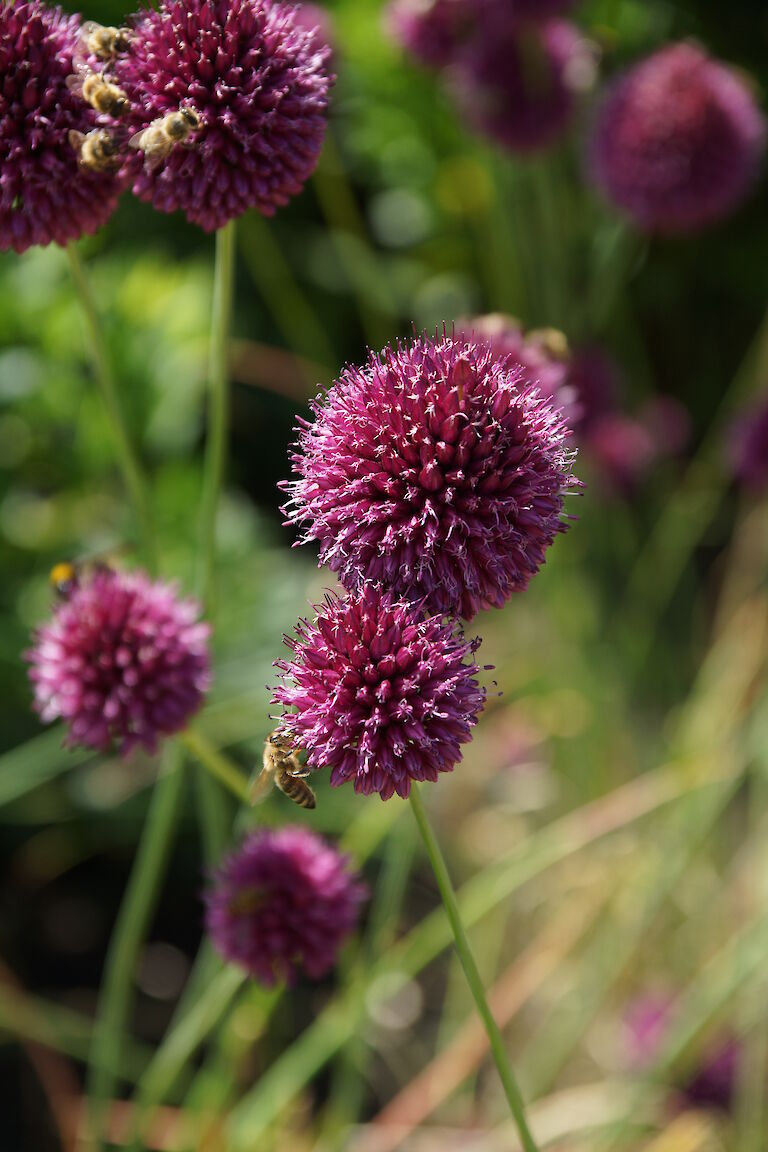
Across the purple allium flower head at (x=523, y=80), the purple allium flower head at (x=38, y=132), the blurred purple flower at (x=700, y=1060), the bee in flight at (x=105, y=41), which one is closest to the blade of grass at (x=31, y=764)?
the purple allium flower head at (x=38, y=132)

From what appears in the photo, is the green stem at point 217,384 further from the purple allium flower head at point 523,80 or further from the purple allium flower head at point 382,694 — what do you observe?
the purple allium flower head at point 523,80

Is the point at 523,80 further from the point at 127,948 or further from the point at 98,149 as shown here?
the point at 127,948

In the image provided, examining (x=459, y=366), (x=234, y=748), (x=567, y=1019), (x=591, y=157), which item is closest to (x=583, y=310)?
(x=591, y=157)

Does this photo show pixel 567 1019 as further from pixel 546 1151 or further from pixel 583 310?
pixel 583 310

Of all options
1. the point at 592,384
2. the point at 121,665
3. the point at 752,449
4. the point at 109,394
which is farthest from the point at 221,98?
the point at 752,449

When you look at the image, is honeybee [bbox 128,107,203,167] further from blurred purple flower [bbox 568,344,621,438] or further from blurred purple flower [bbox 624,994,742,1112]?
blurred purple flower [bbox 624,994,742,1112]
